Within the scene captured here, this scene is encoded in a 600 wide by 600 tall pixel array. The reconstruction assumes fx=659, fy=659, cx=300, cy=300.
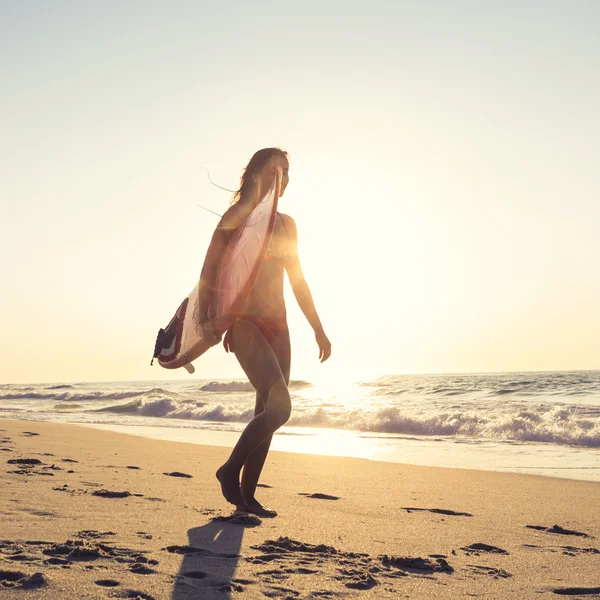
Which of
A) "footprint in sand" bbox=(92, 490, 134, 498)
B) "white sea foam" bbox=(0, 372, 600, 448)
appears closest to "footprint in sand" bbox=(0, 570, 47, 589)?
"footprint in sand" bbox=(92, 490, 134, 498)

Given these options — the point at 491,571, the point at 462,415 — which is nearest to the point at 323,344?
the point at 491,571

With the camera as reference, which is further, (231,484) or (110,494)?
(110,494)

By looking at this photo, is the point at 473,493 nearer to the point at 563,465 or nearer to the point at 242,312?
the point at 242,312

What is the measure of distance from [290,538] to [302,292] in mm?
1563

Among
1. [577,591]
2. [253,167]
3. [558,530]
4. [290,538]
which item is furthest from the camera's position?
[253,167]

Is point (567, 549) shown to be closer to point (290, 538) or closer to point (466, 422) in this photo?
point (290, 538)

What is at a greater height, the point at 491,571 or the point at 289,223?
the point at 289,223

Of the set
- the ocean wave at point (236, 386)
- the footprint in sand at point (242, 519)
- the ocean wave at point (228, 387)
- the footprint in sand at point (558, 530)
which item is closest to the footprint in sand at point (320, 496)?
the footprint in sand at point (242, 519)

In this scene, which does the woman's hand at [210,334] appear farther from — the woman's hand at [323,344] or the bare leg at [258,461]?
the woman's hand at [323,344]

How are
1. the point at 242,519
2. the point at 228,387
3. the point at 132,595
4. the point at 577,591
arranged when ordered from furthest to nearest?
the point at 228,387
the point at 242,519
the point at 577,591
the point at 132,595

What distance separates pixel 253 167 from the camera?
3930 millimetres

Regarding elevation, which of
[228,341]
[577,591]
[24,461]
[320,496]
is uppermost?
[228,341]

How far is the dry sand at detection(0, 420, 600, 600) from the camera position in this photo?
221 cm

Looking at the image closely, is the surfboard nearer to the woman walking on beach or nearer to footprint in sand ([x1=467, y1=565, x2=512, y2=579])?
the woman walking on beach
